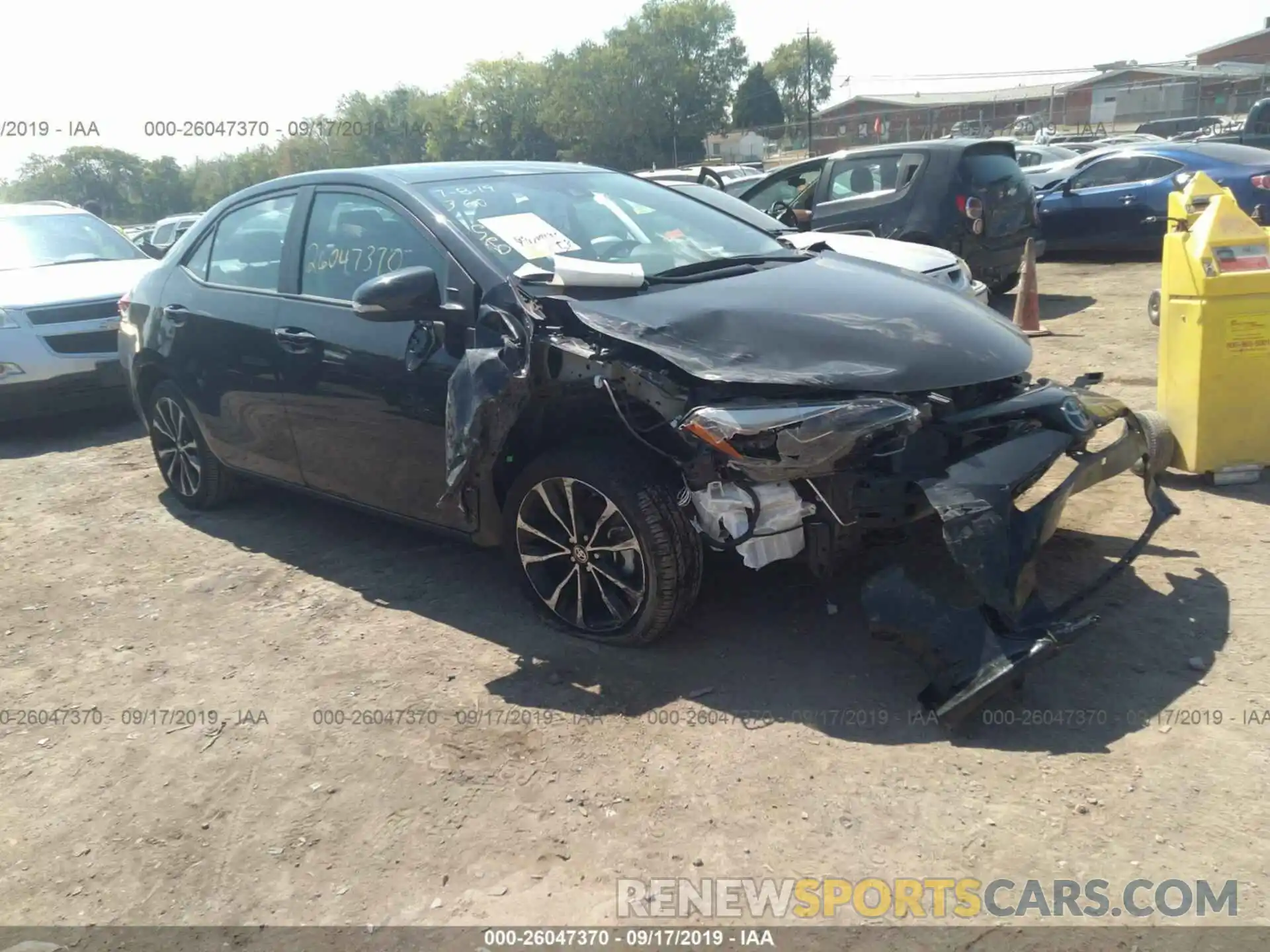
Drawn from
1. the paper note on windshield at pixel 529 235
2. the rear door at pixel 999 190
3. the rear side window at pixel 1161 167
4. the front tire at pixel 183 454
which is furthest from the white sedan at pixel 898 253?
the rear side window at pixel 1161 167

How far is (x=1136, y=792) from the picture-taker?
278 centimetres

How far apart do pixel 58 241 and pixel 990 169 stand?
8.48m

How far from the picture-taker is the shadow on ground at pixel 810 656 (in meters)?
3.21

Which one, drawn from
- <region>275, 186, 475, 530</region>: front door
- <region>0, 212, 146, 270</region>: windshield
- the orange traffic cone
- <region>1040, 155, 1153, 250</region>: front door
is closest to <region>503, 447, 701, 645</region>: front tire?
<region>275, 186, 475, 530</region>: front door

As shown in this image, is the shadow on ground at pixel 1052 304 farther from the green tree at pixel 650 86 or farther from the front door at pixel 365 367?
the green tree at pixel 650 86

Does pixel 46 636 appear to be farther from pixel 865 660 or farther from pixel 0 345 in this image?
pixel 0 345

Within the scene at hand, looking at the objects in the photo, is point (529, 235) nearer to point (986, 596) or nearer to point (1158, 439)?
point (986, 596)

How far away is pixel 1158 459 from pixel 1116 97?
48140 mm

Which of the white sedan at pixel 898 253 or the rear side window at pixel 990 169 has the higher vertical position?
the rear side window at pixel 990 169

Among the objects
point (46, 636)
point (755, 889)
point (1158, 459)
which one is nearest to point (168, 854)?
point (755, 889)

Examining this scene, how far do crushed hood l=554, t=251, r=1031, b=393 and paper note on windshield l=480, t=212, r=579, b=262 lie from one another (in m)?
0.48

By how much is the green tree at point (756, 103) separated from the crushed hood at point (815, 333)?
256 feet

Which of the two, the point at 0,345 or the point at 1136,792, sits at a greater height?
the point at 0,345

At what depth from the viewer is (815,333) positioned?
11.5 feet
